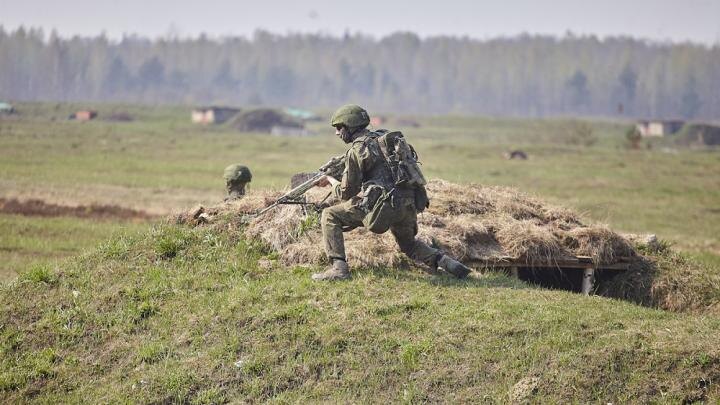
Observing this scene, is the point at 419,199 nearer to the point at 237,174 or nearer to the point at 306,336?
the point at 306,336

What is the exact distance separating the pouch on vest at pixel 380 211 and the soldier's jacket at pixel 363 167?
0.40ft

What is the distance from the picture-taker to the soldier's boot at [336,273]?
36.2 ft

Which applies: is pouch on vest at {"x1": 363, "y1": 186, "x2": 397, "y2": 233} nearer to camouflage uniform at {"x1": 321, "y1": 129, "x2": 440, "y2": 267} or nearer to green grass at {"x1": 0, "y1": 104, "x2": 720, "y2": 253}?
camouflage uniform at {"x1": 321, "y1": 129, "x2": 440, "y2": 267}

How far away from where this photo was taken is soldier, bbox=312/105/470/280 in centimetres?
1096

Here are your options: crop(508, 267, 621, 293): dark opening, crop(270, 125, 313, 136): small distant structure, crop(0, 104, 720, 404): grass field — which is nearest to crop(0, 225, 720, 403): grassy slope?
crop(0, 104, 720, 404): grass field

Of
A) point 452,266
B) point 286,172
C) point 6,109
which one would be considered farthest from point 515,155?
point 6,109

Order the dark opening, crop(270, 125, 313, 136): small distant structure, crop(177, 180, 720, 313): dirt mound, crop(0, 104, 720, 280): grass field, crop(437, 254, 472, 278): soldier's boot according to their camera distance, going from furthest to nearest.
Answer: crop(270, 125, 313, 136): small distant structure < crop(0, 104, 720, 280): grass field < the dark opening < crop(177, 180, 720, 313): dirt mound < crop(437, 254, 472, 278): soldier's boot

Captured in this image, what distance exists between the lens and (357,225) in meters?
11.3

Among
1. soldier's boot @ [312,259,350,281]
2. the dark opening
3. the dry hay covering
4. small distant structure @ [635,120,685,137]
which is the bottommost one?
small distant structure @ [635,120,685,137]

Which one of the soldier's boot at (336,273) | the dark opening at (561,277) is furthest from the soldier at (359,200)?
the dark opening at (561,277)

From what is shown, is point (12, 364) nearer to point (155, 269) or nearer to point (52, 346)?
point (52, 346)

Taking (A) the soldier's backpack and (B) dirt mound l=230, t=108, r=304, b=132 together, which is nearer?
(A) the soldier's backpack

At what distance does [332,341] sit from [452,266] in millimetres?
2302

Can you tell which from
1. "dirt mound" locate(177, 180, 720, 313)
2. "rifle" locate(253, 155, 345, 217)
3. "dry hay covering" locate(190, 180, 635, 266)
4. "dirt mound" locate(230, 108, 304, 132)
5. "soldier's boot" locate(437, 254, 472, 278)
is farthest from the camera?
"dirt mound" locate(230, 108, 304, 132)
